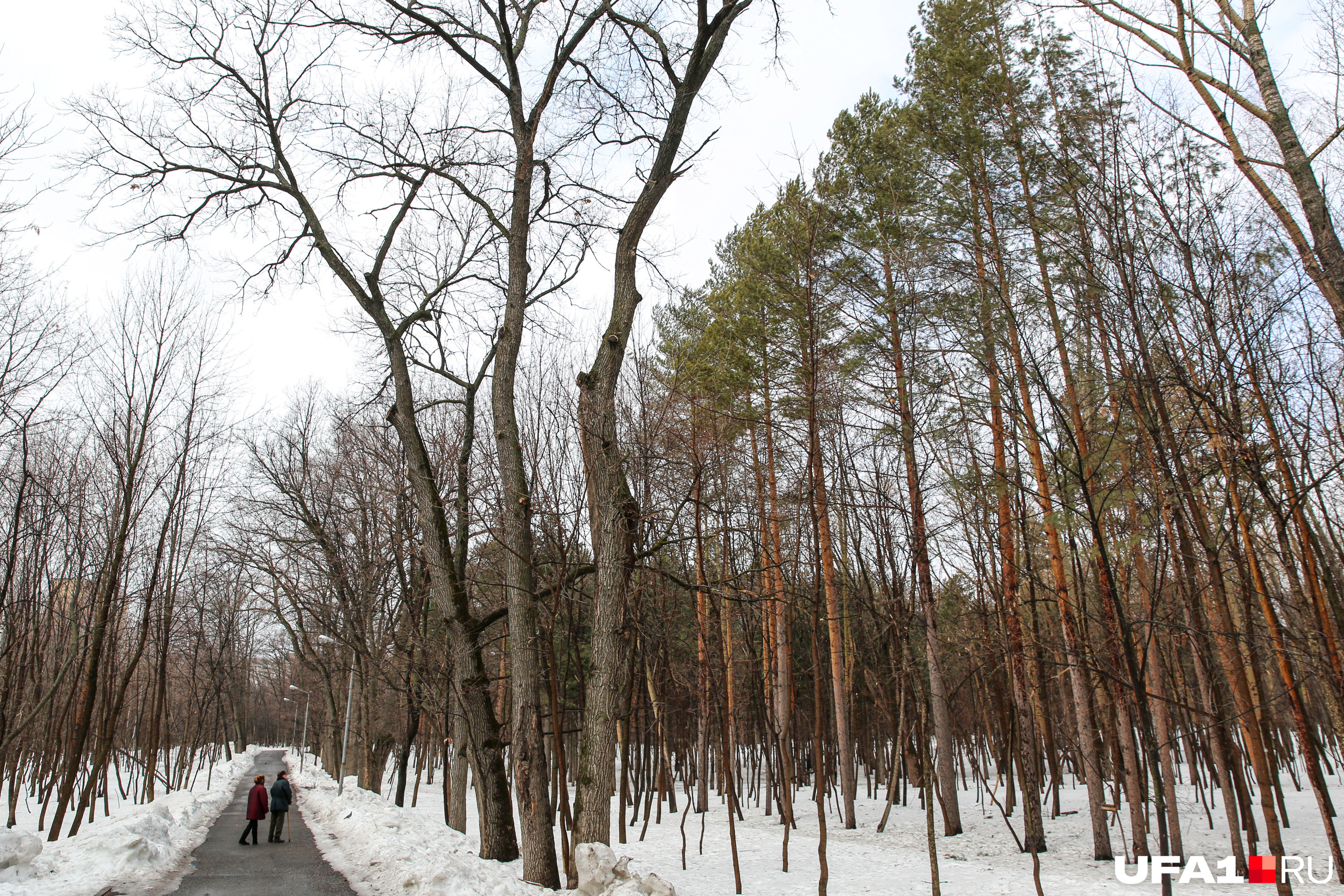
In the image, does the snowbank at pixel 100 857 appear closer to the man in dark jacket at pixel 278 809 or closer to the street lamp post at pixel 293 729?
the man in dark jacket at pixel 278 809

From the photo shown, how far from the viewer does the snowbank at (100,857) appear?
23.2 feet

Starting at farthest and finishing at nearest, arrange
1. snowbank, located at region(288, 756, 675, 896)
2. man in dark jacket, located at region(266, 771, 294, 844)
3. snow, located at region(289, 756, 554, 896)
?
man in dark jacket, located at region(266, 771, 294, 844), snow, located at region(289, 756, 554, 896), snowbank, located at region(288, 756, 675, 896)

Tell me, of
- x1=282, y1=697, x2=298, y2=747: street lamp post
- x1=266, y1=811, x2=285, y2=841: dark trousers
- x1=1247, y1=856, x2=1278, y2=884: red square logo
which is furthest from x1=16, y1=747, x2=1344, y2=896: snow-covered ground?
x1=282, y1=697, x2=298, y2=747: street lamp post

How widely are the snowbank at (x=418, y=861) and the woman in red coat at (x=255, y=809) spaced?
3.63 ft

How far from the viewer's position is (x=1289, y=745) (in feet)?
66.7

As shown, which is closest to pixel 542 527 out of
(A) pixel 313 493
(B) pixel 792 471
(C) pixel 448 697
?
(C) pixel 448 697

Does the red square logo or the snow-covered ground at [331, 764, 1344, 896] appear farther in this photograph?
the snow-covered ground at [331, 764, 1344, 896]

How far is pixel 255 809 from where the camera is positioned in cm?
1197

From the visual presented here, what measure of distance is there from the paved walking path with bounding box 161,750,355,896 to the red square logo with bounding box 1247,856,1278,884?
33.5 feet

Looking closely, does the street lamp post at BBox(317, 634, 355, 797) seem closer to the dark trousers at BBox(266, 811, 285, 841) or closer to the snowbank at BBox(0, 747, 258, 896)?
the dark trousers at BBox(266, 811, 285, 841)

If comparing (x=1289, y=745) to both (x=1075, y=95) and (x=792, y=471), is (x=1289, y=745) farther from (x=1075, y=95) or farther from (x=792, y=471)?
(x=1075, y=95)

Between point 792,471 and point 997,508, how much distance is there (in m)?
3.40

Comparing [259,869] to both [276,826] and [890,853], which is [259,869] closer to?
[276,826]

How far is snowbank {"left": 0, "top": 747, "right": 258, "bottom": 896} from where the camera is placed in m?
7.07
